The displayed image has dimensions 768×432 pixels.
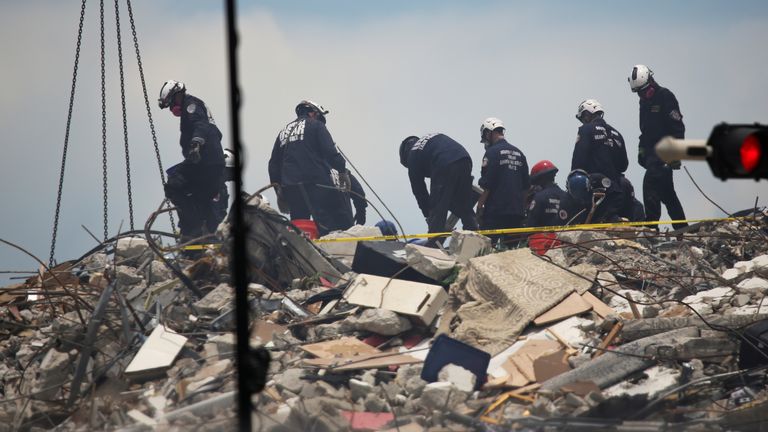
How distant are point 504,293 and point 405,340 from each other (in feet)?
2.67

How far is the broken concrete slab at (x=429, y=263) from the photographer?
306 inches

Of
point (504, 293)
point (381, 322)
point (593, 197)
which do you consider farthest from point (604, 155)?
point (381, 322)

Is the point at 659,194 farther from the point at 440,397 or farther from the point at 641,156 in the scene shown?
the point at 440,397

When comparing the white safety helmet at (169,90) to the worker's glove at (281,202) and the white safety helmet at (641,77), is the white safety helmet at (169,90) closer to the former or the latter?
the worker's glove at (281,202)

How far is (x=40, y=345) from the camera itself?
7.70 meters

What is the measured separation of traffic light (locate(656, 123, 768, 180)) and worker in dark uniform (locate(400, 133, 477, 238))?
7.46 m

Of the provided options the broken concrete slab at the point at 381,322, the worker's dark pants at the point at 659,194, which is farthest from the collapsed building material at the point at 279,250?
the worker's dark pants at the point at 659,194

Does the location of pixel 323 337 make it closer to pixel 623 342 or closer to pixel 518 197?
pixel 623 342

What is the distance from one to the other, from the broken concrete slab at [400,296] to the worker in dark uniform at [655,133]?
14.3 ft

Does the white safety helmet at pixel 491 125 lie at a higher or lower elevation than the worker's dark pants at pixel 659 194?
higher

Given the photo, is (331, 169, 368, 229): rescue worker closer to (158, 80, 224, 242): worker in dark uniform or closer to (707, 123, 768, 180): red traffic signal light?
(158, 80, 224, 242): worker in dark uniform

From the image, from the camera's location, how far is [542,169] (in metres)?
11.6

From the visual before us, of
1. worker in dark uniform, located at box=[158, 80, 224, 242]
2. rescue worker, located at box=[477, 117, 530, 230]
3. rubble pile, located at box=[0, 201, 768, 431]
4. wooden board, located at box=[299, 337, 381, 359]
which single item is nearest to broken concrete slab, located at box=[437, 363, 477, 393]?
rubble pile, located at box=[0, 201, 768, 431]

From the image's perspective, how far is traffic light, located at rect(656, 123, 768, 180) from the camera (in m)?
3.01
